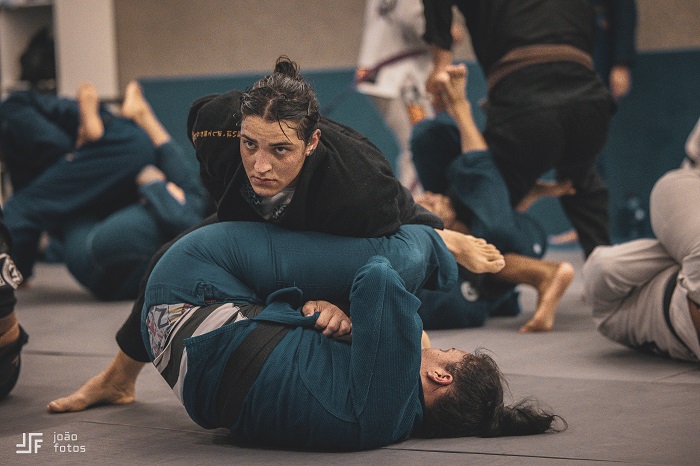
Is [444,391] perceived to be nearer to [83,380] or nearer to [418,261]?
[418,261]

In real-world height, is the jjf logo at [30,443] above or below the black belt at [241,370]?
below

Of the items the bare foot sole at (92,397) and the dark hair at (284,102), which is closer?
the dark hair at (284,102)

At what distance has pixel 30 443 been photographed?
2.40 meters

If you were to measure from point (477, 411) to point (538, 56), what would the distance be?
2010mm

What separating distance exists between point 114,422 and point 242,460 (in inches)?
22.0

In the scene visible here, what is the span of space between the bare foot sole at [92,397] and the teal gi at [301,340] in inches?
16.9

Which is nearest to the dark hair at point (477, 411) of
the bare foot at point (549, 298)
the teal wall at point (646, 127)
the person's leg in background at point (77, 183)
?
the bare foot at point (549, 298)

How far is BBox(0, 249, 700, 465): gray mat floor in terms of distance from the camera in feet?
7.18

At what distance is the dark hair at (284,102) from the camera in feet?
7.50

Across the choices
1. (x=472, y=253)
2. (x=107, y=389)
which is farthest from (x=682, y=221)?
(x=107, y=389)

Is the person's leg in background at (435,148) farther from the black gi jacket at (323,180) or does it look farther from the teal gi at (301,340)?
the teal gi at (301,340)

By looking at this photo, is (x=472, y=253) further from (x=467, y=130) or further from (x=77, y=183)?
(x=77, y=183)

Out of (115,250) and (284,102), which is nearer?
(284,102)

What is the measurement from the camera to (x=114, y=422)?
2.61m
